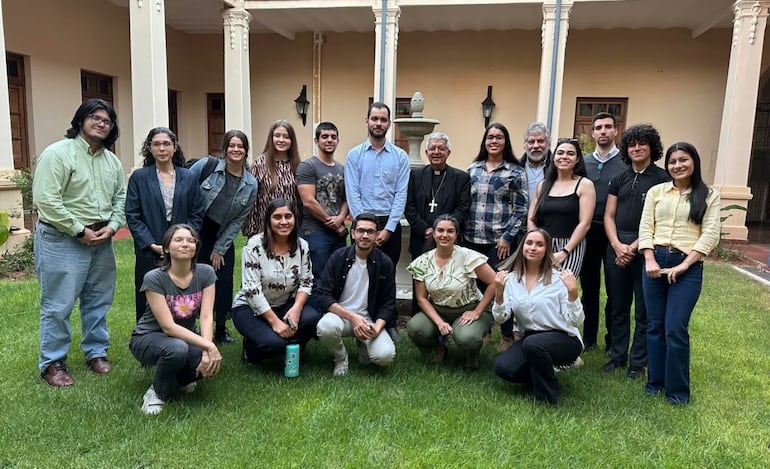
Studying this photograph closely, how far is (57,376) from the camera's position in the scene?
131 inches

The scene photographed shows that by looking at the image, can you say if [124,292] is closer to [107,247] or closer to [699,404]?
[107,247]

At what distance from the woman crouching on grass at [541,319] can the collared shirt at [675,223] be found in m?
0.56

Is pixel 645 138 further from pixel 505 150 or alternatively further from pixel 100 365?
pixel 100 365

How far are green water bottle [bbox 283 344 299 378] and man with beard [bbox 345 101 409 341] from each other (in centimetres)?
92

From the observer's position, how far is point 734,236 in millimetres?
9547

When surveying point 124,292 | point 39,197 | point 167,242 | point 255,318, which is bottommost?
point 124,292

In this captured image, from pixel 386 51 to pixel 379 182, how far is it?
6935mm

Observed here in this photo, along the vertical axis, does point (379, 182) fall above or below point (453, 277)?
above

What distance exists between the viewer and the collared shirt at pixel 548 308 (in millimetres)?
3174

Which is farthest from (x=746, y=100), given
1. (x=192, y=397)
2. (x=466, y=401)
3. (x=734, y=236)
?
(x=192, y=397)

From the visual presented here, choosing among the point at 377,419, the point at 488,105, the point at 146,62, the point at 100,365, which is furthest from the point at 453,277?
the point at 488,105

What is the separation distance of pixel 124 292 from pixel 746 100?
1021 cm

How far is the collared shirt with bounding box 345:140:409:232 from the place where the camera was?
4.14 metres

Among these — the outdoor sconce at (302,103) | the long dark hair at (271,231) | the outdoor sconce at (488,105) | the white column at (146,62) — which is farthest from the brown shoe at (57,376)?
the outdoor sconce at (488,105)
